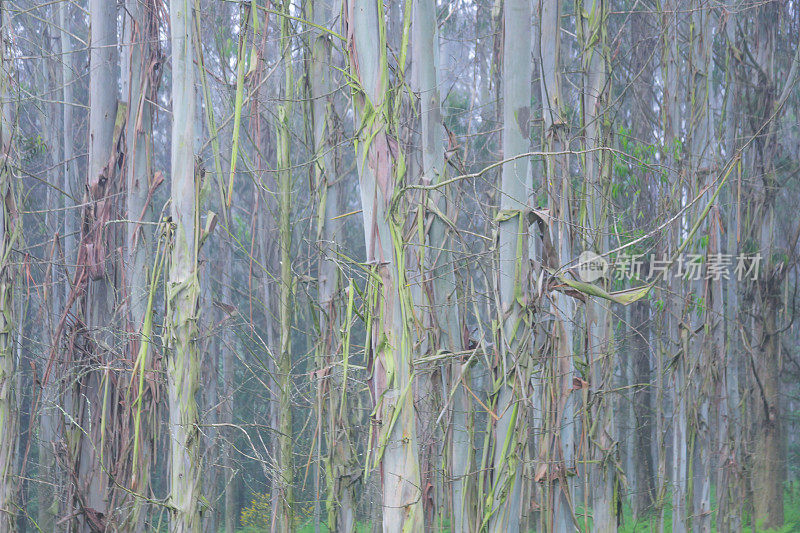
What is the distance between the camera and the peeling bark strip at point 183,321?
14.4ft

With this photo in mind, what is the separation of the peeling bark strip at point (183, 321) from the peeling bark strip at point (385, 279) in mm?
1457

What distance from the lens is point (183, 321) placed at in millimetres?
4391

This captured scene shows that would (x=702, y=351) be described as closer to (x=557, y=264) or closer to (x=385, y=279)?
(x=557, y=264)

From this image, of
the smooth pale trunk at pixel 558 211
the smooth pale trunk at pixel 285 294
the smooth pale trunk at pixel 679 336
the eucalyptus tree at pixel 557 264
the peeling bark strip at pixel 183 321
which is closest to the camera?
the peeling bark strip at pixel 183 321

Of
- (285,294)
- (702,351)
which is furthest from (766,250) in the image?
(285,294)

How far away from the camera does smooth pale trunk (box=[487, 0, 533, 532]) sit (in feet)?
12.3

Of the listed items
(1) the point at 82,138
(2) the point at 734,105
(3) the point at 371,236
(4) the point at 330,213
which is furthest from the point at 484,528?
(1) the point at 82,138

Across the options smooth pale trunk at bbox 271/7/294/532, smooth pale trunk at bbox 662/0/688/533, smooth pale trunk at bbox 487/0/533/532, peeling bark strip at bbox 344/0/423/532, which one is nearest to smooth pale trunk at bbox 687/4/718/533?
smooth pale trunk at bbox 662/0/688/533

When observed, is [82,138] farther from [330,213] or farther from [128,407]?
[128,407]

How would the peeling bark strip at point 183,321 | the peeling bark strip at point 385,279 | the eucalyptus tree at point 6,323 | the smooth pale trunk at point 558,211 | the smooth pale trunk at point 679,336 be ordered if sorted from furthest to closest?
the smooth pale trunk at point 679,336 → the eucalyptus tree at point 6,323 → the smooth pale trunk at point 558,211 → the peeling bark strip at point 183,321 → the peeling bark strip at point 385,279

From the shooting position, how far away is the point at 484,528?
12.6 feet

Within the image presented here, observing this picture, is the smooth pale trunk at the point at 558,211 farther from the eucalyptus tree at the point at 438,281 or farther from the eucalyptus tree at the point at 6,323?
the eucalyptus tree at the point at 6,323

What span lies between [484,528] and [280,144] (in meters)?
4.98

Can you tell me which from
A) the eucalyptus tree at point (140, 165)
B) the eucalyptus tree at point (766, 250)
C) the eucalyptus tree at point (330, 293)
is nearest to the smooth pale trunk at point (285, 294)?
the eucalyptus tree at point (330, 293)
